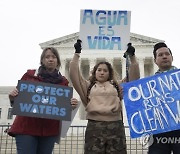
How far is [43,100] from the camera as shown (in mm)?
5453

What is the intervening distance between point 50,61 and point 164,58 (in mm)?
1919

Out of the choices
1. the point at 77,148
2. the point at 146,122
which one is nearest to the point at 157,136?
the point at 146,122

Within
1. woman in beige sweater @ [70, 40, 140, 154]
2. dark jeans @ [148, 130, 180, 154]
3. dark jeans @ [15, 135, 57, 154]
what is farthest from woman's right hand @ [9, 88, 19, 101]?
dark jeans @ [148, 130, 180, 154]

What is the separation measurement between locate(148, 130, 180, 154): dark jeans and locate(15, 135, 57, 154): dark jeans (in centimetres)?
159

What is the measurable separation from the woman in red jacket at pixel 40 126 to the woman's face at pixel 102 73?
58 centimetres

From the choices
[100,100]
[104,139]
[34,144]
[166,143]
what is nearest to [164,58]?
[100,100]

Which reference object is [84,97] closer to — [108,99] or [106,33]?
[108,99]

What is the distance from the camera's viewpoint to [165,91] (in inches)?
206

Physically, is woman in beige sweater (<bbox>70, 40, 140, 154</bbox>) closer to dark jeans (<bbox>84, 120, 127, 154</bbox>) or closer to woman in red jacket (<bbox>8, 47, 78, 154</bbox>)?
dark jeans (<bbox>84, 120, 127, 154</bbox>)

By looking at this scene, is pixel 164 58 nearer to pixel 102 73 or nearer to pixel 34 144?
pixel 102 73

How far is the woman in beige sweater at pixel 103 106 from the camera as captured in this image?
Result: 4.74 metres

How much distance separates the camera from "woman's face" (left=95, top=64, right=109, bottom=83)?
17.6 ft

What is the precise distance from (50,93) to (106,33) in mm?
1727

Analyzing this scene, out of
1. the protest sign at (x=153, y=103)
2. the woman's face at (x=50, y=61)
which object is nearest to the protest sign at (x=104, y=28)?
the woman's face at (x=50, y=61)
